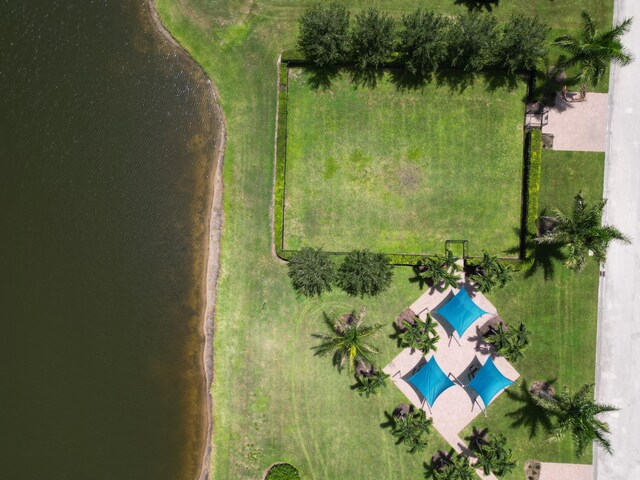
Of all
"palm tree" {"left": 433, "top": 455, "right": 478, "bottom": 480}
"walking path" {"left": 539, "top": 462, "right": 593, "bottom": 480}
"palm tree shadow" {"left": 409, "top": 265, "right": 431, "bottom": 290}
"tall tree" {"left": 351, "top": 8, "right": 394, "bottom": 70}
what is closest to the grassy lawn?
"palm tree shadow" {"left": 409, "top": 265, "right": 431, "bottom": 290}

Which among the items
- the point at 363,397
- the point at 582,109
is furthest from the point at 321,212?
the point at 582,109

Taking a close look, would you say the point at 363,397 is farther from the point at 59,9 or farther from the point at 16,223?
the point at 59,9

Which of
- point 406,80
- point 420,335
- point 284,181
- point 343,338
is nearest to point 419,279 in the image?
point 420,335

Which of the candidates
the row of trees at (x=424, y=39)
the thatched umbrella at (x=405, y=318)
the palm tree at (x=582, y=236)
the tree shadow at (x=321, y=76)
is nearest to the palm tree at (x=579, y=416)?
the palm tree at (x=582, y=236)

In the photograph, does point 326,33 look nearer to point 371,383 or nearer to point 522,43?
point 522,43

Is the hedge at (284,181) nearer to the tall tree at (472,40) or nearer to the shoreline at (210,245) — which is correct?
the shoreline at (210,245)

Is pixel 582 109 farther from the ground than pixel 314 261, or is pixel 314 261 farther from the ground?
pixel 582 109
